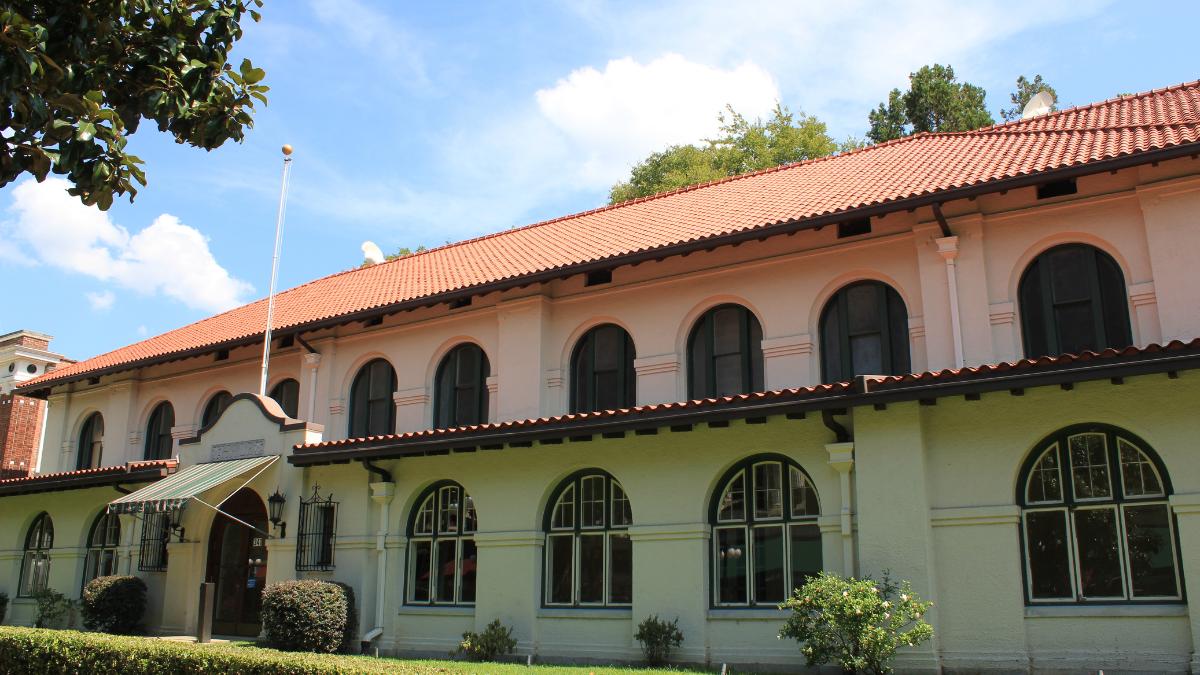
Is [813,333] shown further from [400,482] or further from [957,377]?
[400,482]

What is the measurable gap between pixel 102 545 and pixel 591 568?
1289 cm

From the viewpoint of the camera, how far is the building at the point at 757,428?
11.7 meters

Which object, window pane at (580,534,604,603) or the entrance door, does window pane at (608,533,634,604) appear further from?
the entrance door

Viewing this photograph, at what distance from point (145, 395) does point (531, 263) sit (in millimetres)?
11964

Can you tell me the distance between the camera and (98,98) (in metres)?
9.01

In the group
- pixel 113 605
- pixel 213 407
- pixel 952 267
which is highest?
pixel 952 267

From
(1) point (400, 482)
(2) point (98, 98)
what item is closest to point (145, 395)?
(1) point (400, 482)

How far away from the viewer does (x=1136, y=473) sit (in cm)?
1159

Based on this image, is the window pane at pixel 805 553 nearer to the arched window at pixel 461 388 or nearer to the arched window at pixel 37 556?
the arched window at pixel 461 388

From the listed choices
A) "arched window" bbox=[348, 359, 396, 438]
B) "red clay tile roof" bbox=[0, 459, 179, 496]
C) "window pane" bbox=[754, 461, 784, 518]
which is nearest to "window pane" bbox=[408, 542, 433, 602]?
"arched window" bbox=[348, 359, 396, 438]

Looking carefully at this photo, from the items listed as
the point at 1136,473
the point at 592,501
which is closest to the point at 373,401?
the point at 592,501

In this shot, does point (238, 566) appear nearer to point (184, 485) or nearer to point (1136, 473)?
point (184, 485)

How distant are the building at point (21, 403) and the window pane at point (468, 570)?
773 inches

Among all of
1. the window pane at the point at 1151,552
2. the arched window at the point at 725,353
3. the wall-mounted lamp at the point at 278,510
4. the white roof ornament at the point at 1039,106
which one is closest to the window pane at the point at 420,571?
the wall-mounted lamp at the point at 278,510
